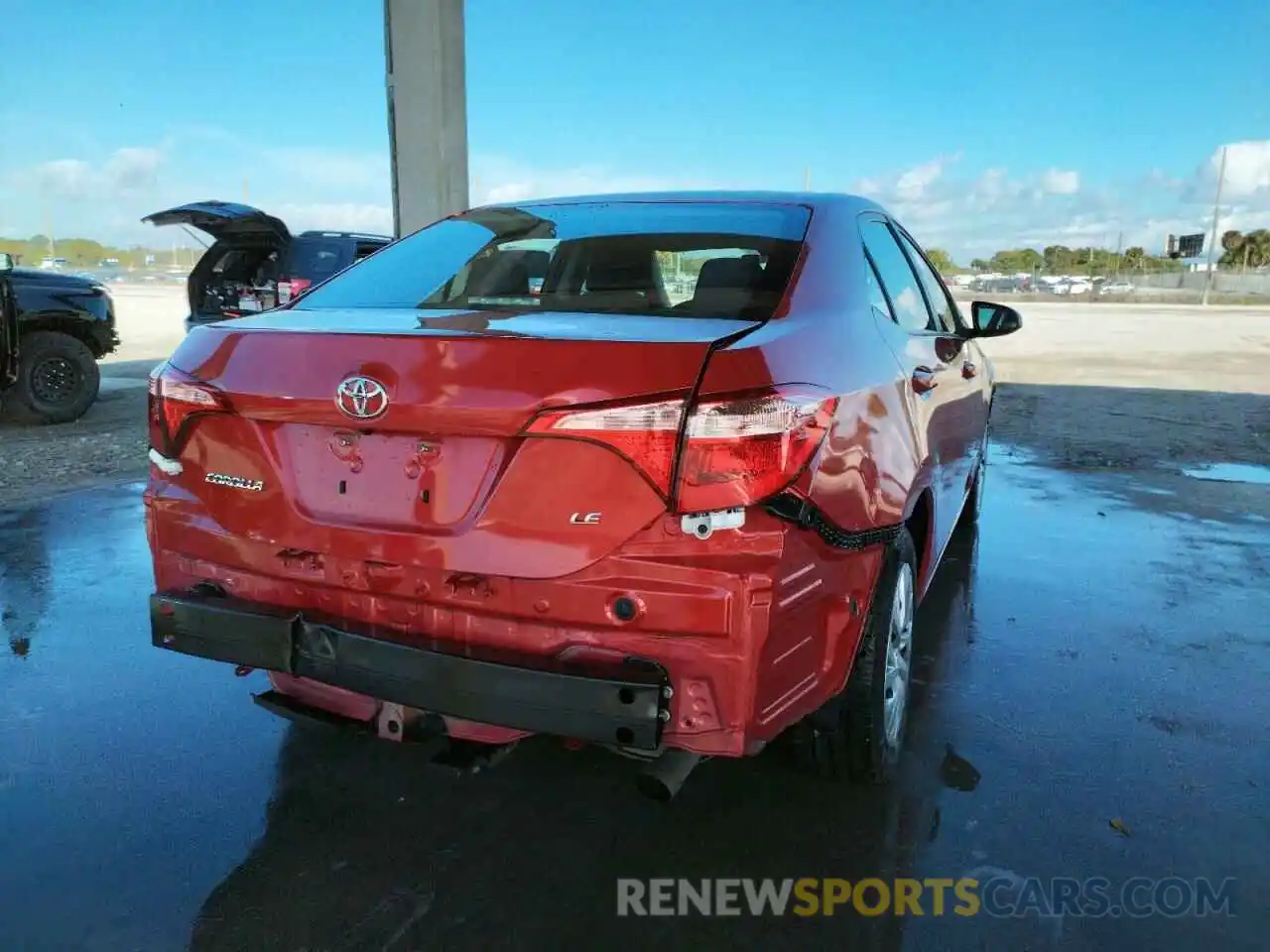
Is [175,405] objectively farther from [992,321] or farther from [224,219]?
[224,219]

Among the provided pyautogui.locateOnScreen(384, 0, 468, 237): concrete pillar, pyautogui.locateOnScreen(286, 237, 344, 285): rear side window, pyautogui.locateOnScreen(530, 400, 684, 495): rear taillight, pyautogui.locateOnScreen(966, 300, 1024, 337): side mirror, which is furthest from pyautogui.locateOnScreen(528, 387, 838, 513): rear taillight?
pyautogui.locateOnScreen(384, 0, 468, 237): concrete pillar

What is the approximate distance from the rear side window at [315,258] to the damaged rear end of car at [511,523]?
7.31 meters

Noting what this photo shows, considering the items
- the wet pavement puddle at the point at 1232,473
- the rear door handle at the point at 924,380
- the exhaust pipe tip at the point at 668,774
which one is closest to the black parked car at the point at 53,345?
the rear door handle at the point at 924,380

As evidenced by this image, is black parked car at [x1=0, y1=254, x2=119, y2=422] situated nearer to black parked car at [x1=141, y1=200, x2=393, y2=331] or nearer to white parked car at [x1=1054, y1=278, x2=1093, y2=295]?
black parked car at [x1=141, y1=200, x2=393, y2=331]

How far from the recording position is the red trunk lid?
1.97 meters

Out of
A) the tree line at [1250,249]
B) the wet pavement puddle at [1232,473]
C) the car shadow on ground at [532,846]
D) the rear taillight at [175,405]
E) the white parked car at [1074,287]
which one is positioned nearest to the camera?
the car shadow on ground at [532,846]

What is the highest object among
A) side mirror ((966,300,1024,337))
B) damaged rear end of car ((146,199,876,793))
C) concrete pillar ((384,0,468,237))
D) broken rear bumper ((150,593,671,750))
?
concrete pillar ((384,0,468,237))

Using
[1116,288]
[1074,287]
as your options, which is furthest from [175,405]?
[1116,288]

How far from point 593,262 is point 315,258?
7372 millimetres

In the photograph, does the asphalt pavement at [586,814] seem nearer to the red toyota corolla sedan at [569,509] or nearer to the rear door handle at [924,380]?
the red toyota corolla sedan at [569,509]

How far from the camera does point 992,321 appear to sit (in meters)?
3.98

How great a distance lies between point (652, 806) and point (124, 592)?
2936 mm

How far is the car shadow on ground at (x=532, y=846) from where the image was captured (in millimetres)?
2195

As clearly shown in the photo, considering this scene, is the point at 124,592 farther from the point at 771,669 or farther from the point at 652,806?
the point at 771,669
